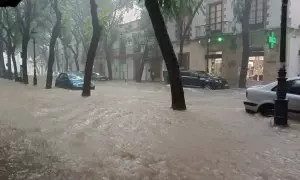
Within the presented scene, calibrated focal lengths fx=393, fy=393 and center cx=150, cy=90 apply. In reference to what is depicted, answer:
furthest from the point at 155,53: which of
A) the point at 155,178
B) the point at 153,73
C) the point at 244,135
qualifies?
the point at 155,178

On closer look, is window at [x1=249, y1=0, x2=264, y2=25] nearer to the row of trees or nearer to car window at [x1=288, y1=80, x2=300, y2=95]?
the row of trees

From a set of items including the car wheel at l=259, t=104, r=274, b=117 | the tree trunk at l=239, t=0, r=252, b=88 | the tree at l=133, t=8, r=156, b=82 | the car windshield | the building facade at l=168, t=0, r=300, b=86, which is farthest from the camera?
the tree at l=133, t=8, r=156, b=82

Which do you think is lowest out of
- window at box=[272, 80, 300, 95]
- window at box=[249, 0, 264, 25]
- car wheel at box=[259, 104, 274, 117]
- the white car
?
car wheel at box=[259, 104, 274, 117]

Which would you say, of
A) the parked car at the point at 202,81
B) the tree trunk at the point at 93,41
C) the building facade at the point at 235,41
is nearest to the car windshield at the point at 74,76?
the parked car at the point at 202,81

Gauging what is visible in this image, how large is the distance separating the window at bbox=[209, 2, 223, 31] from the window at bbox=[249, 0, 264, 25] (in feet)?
11.5

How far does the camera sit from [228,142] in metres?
8.16

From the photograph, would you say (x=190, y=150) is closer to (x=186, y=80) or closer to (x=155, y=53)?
(x=186, y=80)

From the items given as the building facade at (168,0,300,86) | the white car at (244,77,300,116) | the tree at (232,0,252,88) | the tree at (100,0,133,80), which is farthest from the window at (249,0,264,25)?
the white car at (244,77,300,116)

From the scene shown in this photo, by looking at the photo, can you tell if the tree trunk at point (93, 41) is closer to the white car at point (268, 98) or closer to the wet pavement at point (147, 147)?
the wet pavement at point (147, 147)

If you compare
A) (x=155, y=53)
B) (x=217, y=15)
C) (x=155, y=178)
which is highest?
(x=217, y=15)

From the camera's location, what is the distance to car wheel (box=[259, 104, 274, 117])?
11.8 metres

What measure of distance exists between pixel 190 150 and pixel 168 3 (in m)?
6.51

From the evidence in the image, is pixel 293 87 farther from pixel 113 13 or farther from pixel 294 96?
pixel 113 13

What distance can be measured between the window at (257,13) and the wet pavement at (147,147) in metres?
20.2
